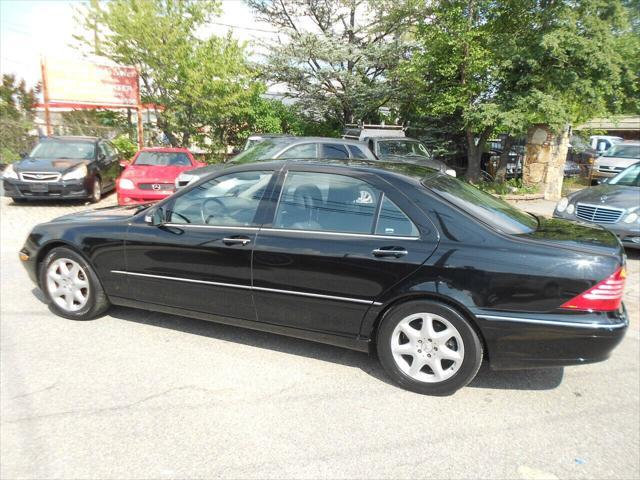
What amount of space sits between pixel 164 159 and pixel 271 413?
8.73 meters

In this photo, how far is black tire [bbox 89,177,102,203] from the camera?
10133mm

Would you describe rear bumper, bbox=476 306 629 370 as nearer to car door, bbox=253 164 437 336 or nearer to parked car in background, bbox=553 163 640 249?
car door, bbox=253 164 437 336

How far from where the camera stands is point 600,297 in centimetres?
271

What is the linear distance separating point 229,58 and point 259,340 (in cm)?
1304

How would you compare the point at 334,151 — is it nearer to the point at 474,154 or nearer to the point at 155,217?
the point at 155,217

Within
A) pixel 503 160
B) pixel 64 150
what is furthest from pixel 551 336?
pixel 503 160

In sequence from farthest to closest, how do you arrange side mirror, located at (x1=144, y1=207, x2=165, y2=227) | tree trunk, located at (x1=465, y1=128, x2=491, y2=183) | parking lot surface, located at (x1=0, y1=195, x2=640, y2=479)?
tree trunk, located at (x1=465, y1=128, x2=491, y2=183) → side mirror, located at (x1=144, y1=207, x2=165, y2=227) → parking lot surface, located at (x1=0, y1=195, x2=640, y2=479)

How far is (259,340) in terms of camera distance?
3803 mm

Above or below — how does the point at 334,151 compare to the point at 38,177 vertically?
above

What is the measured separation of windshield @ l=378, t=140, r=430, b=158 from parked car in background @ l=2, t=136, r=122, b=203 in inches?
266

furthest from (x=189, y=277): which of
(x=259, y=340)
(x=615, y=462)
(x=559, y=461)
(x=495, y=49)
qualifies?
(x=495, y=49)

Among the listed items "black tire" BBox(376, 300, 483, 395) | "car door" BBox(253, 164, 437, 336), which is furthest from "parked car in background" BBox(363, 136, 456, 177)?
"black tire" BBox(376, 300, 483, 395)

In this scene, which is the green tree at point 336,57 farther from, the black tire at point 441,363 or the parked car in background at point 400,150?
the black tire at point 441,363

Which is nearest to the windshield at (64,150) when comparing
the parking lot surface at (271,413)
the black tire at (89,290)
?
the black tire at (89,290)
